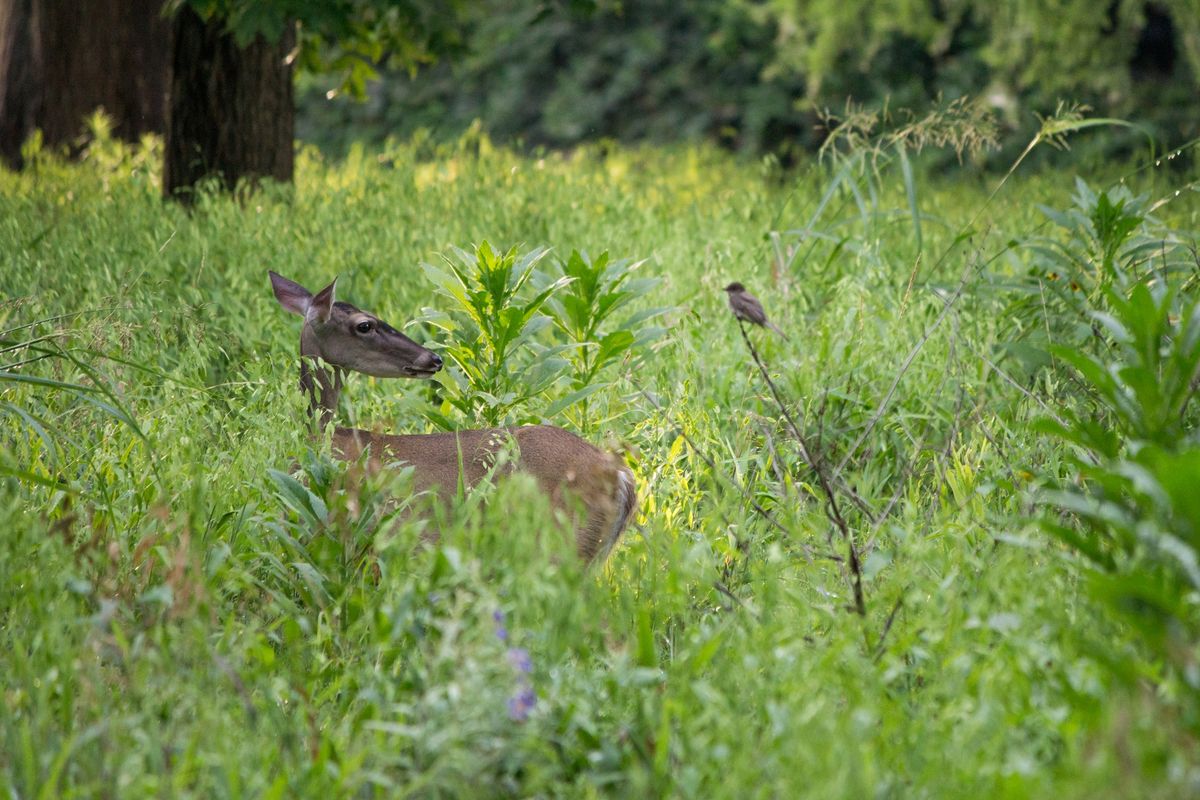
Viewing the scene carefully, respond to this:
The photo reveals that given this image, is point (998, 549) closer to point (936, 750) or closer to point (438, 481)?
point (936, 750)

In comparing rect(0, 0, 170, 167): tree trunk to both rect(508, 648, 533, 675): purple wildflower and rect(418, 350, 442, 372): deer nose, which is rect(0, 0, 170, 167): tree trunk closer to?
rect(418, 350, 442, 372): deer nose

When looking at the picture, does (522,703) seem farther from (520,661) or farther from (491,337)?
(491,337)

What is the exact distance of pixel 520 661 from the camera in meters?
2.15

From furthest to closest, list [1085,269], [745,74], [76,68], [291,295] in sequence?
[745,74], [76,68], [1085,269], [291,295]

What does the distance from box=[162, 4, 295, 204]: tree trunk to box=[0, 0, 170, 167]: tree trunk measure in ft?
7.39

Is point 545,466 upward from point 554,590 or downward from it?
downward

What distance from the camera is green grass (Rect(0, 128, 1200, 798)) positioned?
2.11 meters

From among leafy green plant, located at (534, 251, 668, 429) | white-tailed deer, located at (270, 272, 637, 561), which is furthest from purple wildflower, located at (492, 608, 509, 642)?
leafy green plant, located at (534, 251, 668, 429)

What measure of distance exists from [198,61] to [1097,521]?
607 centimetres

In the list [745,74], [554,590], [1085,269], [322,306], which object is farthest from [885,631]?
[745,74]

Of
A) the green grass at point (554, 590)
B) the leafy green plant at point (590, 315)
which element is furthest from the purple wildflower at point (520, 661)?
the leafy green plant at point (590, 315)

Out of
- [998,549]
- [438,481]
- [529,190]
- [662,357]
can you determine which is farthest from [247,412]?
[529,190]

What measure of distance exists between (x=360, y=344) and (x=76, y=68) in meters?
6.80

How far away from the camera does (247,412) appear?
3.69m
